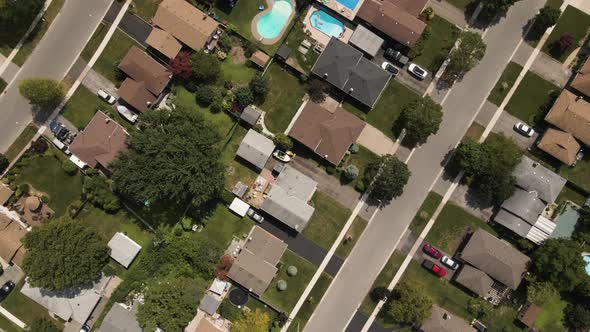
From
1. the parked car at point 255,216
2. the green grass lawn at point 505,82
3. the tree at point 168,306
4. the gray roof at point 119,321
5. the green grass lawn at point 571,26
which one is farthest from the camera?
the green grass lawn at point 505,82

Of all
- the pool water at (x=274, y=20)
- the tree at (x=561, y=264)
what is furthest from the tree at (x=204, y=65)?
the tree at (x=561, y=264)

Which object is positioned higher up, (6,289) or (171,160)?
Result: (171,160)

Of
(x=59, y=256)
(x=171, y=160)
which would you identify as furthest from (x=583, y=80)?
(x=59, y=256)

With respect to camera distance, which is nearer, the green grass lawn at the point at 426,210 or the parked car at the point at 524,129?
the parked car at the point at 524,129

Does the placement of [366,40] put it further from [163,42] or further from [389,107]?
[163,42]

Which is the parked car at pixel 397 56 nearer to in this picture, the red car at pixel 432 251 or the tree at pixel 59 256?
the red car at pixel 432 251

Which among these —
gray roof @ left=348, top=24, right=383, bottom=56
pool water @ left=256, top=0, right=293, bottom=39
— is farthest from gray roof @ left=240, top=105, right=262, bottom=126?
gray roof @ left=348, top=24, right=383, bottom=56

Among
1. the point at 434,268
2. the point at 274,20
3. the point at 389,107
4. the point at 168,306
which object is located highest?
the point at 274,20

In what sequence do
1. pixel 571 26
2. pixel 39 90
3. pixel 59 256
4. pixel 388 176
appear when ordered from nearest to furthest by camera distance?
pixel 59 256 → pixel 388 176 → pixel 39 90 → pixel 571 26
